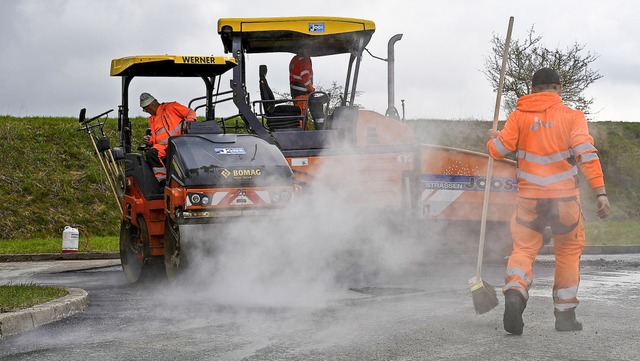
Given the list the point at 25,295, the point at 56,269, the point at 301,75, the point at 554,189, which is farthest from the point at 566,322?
the point at 56,269

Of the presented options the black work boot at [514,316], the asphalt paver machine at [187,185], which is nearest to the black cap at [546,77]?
the black work boot at [514,316]

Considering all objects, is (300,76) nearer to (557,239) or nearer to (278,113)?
(278,113)

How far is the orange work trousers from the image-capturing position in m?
6.04

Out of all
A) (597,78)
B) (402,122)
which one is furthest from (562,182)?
(597,78)

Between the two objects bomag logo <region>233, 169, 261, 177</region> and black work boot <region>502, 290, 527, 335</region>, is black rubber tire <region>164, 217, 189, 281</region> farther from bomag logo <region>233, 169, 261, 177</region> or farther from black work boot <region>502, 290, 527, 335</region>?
black work boot <region>502, 290, 527, 335</region>

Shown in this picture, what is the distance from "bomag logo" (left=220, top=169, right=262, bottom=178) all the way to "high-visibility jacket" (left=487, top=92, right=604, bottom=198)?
2641 mm

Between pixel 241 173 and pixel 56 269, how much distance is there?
17.6ft

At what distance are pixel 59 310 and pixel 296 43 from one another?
15.8 feet

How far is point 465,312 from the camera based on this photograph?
22.5 feet

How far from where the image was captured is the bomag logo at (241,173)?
8234 mm

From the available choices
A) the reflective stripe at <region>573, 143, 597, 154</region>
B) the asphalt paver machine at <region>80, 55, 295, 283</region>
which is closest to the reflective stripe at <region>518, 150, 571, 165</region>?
the reflective stripe at <region>573, 143, 597, 154</region>

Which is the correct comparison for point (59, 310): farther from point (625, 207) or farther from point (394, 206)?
point (625, 207)

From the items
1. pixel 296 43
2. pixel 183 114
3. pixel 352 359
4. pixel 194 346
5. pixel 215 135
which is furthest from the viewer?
pixel 296 43

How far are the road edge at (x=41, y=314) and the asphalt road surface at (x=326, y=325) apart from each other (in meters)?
0.13
